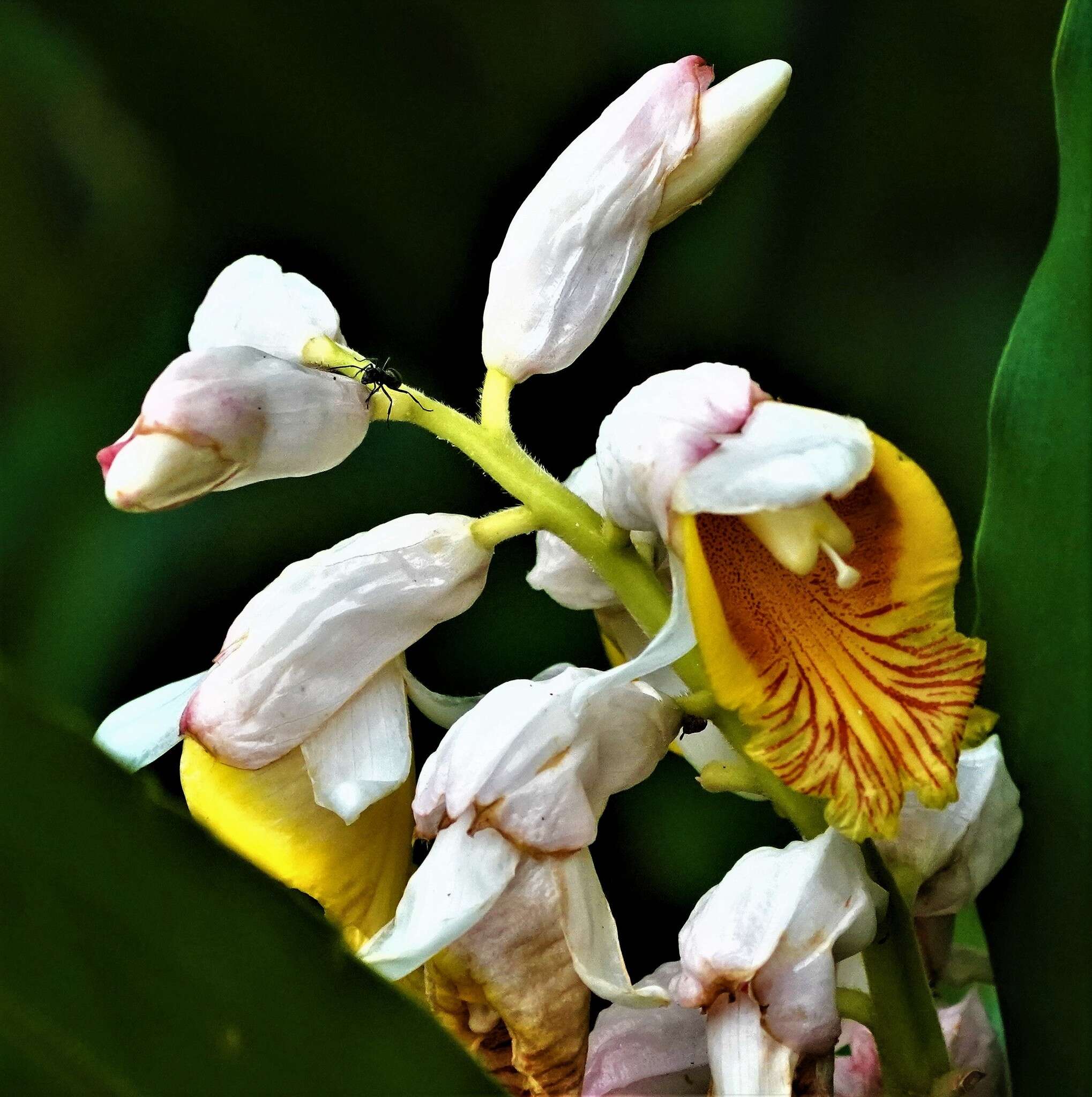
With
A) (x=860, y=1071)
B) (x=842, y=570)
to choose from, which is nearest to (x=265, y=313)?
(x=842, y=570)

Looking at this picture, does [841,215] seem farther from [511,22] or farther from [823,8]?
[511,22]

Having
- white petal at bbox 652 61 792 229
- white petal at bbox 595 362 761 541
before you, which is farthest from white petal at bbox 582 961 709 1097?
white petal at bbox 652 61 792 229

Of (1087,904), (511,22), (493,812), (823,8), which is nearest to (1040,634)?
(1087,904)

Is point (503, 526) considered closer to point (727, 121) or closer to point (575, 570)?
point (575, 570)

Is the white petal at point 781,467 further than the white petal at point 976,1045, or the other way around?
the white petal at point 976,1045

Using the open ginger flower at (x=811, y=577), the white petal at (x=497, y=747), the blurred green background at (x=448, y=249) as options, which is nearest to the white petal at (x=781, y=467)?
the open ginger flower at (x=811, y=577)

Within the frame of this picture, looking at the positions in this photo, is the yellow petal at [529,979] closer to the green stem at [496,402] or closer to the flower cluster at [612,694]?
the flower cluster at [612,694]

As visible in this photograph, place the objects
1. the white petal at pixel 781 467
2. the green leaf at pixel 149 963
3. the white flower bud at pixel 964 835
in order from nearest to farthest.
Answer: the green leaf at pixel 149 963 → the white petal at pixel 781 467 → the white flower bud at pixel 964 835
